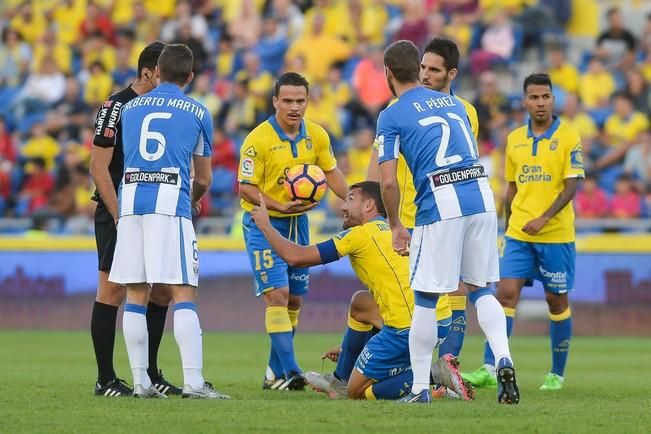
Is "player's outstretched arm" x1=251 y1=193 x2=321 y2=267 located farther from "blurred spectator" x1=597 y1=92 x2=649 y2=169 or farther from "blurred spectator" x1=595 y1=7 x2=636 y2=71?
"blurred spectator" x1=595 y1=7 x2=636 y2=71

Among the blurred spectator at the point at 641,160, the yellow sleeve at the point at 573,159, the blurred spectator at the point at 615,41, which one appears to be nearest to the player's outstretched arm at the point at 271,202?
the yellow sleeve at the point at 573,159

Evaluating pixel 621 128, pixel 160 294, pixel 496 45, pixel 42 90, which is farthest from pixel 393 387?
pixel 42 90

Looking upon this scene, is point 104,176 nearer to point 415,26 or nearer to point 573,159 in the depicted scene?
point 573,159

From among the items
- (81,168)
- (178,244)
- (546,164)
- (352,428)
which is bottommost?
(352,428)

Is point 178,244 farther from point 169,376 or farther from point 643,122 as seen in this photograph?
point 643,122

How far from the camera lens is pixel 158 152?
356 inches

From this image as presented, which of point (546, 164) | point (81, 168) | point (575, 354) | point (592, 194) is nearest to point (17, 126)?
point (81, 168)

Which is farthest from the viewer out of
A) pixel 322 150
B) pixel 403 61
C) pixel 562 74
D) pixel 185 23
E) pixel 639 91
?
pixel 185 23

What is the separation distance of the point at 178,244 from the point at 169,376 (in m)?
2.92

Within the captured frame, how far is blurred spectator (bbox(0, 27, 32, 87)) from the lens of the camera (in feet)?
82.4

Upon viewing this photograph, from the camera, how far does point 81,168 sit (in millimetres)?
21703

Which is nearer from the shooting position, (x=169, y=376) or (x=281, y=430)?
(x=281, y=430)

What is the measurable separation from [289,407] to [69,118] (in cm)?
1554

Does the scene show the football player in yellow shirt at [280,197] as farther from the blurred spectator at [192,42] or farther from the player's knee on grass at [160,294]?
the blurred spectator at [192,42]
